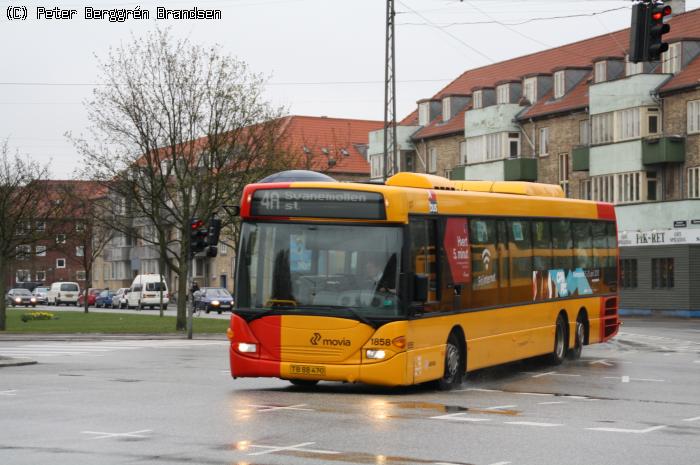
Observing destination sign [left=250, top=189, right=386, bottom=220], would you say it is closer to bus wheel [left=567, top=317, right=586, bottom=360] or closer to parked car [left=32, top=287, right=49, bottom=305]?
bus wheel [left=567, top=317, right=586, bottom=360]

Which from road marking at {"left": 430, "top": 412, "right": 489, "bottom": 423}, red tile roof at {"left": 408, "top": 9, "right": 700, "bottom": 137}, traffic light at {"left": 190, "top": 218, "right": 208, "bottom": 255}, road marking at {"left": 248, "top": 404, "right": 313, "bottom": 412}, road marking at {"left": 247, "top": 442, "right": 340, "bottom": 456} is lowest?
road marking at {"left": 430, "top": 412, "right": 489, "bottom": 423}

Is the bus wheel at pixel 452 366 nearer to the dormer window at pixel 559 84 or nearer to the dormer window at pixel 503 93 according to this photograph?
the dormer window at pixel 559 84

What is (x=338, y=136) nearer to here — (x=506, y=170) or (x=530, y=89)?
(x=530, y=89)

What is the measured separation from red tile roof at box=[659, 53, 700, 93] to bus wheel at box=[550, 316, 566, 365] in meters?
34.9

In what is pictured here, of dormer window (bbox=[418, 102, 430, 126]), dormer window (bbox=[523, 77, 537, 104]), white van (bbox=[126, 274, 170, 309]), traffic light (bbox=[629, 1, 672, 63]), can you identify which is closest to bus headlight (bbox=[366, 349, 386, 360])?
traffic light (bbox=[629, 1, 672, 63])

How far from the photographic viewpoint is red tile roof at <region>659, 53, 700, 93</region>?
188ft

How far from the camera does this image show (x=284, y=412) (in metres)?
14.9

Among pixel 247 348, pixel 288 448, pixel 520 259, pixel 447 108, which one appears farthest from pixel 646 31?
pixel 447 108

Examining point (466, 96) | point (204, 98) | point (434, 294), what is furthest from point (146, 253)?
point (434, 294)

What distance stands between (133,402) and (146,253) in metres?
104

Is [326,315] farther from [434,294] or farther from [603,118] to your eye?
[603,118]

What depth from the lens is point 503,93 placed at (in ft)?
241

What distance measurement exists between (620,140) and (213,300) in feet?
74.7

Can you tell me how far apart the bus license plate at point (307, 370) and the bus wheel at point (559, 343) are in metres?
7.68
